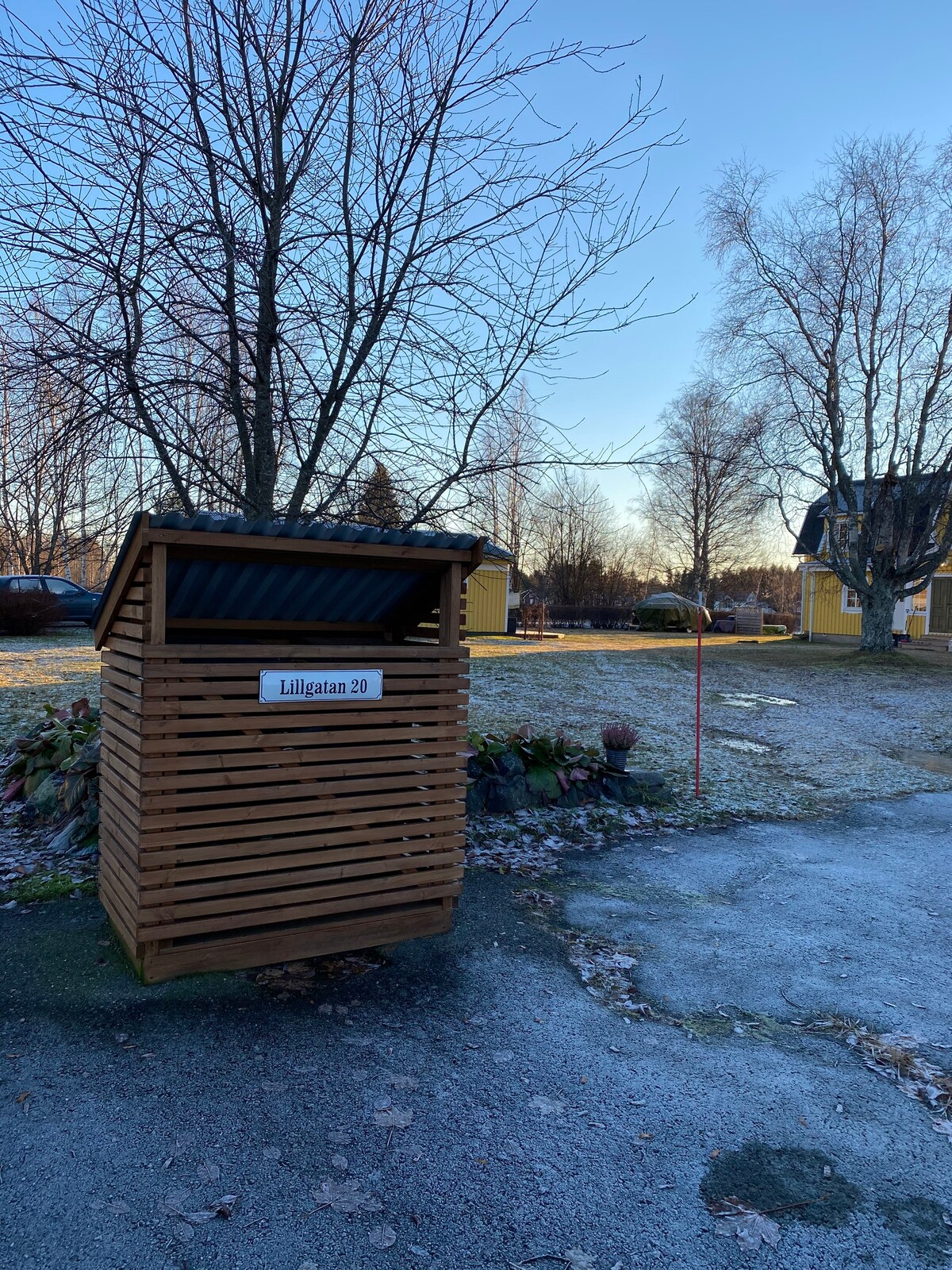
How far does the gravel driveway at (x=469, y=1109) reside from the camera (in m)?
2.20

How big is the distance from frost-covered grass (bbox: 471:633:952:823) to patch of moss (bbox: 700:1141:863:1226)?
4254 mm

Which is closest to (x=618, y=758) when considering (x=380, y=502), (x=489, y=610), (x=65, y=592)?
(x=380, y=502)

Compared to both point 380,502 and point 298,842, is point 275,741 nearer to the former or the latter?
point 298,842

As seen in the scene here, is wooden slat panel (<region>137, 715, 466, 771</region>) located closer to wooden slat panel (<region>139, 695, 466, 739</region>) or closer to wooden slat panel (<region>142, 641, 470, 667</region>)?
wooden slat panel (<region>139, 695, 466, 739</region>)

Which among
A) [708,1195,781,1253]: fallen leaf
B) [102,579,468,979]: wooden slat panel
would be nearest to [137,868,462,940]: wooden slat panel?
[102,579,468,979]: wooden slat panel

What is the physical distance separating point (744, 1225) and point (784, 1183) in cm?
25

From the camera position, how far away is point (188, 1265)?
2051 mm

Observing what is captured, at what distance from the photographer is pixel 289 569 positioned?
12.7 feet

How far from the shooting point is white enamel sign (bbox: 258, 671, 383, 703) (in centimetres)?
353

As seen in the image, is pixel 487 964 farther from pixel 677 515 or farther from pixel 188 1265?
pixel 677 515

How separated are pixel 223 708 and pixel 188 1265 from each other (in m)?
1.90

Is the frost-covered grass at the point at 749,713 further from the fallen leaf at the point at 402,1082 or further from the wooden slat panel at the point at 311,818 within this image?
the fallen leaf at the point at 402,1082

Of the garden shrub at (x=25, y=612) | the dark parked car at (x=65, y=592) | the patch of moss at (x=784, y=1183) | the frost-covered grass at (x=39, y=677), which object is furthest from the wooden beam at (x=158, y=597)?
the dark parked car at (x=65, y=592)

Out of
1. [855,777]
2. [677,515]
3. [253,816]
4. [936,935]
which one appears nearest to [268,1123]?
[253,816]
